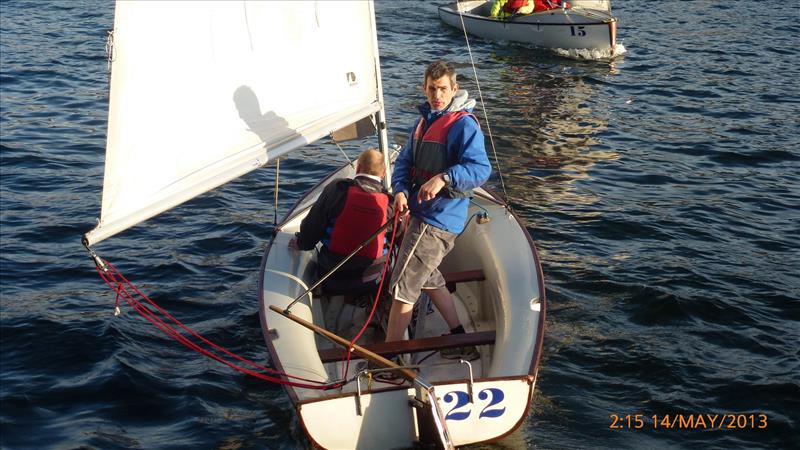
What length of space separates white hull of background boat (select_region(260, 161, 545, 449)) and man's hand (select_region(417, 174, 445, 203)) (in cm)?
109

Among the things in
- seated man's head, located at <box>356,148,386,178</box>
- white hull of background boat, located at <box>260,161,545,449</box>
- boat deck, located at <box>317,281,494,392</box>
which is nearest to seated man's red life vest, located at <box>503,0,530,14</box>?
white hull of background boat, located at <box>260,161,545,449</box>

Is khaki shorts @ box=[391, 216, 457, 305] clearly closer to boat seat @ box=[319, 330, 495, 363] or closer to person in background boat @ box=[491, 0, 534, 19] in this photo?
boat seat @ box=[319, 330, 495, 363]

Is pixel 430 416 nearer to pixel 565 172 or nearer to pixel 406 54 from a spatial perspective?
pixel 565 172

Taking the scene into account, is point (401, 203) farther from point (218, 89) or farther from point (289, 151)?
point (218, 89)

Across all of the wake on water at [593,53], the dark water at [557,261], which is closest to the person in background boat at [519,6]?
the wake on water at [593,53]

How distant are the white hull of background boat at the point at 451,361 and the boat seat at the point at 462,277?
0.05 meters

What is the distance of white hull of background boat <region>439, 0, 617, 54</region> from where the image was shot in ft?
56.4

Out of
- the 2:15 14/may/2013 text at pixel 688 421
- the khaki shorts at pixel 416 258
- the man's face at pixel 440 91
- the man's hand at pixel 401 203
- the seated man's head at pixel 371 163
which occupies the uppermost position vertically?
the man's face at pixel 440 91

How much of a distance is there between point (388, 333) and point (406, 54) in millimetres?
13154

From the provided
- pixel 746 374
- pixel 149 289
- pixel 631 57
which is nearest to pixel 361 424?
pixel 746 374

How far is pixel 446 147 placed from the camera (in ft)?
18.2

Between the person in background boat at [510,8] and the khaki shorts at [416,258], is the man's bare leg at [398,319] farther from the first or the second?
the person in background boat at [510,8]

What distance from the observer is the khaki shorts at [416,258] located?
5605mm

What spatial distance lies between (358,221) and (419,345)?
1.07 meters
